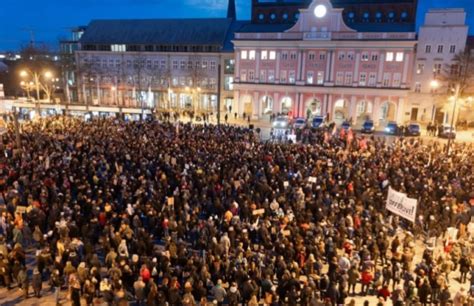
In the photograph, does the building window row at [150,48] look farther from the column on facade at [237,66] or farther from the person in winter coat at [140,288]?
the person in winter coat at [140,288]

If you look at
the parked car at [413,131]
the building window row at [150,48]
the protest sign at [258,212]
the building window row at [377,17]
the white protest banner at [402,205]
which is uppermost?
the building window row at [377,17]

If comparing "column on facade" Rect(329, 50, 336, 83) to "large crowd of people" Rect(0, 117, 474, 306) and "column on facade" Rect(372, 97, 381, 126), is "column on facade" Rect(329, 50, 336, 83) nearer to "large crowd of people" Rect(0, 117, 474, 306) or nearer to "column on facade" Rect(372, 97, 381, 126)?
"column on facade" Rect(372, 97, 381, 126)

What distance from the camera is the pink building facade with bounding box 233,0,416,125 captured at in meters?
46.2

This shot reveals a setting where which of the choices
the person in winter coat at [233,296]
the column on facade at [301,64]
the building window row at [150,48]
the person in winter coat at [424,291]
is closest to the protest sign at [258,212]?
the person in winter coat at [233,296]

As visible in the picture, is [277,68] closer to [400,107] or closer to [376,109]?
[376,109]

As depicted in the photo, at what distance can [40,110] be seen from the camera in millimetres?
39531

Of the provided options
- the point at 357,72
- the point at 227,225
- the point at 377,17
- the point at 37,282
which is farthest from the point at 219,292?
the point at 377,17

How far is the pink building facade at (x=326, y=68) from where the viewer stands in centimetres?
4616

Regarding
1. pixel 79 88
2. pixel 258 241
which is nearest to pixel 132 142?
pixel 258 241

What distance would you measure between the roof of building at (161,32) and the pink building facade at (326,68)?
7.76 m

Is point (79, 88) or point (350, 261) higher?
point (79, 88)

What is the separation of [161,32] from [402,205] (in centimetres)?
5397

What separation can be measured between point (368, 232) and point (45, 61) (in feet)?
228

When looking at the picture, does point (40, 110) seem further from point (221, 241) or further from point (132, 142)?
point (221, 241)
